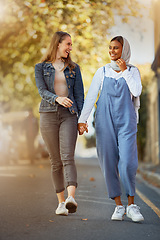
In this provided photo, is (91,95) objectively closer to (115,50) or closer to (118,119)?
(118,119)

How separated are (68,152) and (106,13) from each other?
370 inches

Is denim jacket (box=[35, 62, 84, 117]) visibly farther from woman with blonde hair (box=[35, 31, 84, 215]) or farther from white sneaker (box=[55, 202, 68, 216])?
white sneaker (box=[55, 202, 68, 216])

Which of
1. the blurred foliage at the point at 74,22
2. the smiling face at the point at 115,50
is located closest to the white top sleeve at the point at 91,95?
the smiling face at the point at 115,50

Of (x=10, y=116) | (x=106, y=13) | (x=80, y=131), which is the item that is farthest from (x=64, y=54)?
(x=10, y=116)

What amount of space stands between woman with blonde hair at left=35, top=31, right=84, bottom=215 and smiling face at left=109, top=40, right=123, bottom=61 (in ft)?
1.78

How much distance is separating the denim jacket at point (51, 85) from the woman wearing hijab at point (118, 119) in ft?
0.66

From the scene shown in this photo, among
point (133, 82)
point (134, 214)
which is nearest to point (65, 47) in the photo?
point (133, 82)

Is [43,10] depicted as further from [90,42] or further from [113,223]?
[113,223]

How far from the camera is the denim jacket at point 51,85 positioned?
5.80m

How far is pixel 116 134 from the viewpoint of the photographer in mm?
5723

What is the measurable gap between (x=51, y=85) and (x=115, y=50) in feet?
2.86

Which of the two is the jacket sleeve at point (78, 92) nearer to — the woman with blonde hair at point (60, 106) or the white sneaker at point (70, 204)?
the woman with blonde hair at point (60, 106)

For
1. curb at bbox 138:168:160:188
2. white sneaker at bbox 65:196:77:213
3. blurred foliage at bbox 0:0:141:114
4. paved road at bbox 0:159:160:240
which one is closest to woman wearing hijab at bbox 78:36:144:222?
paved road at bbox 0:159:160:240

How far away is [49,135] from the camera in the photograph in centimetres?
588
